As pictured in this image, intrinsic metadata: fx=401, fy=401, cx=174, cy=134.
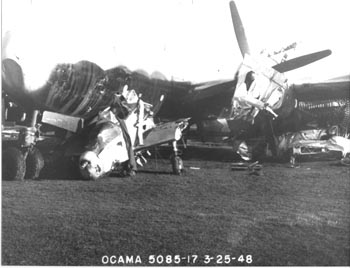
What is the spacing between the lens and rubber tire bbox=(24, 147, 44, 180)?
209 inches

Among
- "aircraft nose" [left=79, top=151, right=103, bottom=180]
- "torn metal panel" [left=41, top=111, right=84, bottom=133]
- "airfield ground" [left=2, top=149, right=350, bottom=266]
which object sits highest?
"torn metal panel" [left=41, top=111, right=84, bottom=133]

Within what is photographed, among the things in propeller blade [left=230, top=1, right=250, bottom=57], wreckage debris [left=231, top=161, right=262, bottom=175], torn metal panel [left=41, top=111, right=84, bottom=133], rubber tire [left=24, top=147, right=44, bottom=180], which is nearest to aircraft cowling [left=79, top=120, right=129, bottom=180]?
torn metal panel [left=41, top=111, right=84, bottom=133]

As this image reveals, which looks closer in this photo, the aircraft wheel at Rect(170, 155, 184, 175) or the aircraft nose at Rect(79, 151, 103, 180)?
the aircraft nose at Rect(79, 151, 103, 180)

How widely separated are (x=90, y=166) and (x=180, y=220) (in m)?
1.54

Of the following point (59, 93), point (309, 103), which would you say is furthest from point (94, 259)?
point (309, 103)

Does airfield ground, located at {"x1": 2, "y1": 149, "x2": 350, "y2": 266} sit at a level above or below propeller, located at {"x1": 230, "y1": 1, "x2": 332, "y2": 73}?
below

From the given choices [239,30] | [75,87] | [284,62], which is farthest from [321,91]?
[75,87]

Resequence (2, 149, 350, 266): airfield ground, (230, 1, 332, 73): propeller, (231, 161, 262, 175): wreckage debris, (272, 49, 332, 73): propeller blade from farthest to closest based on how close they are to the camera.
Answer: (231, 161, 262, 175): wreckage debris < (272, 49, 332, 73): propeller blade < (230, 1, 332, 73): propeller < (2, 149, 350, 266): airfield ground

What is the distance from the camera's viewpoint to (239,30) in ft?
19.8

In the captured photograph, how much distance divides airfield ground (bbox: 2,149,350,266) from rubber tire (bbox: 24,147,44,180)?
0.21 metres

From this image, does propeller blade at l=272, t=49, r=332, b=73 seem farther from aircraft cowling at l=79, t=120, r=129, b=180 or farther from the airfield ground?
aircraft cowling at l=79, t=120, r=129, b=180

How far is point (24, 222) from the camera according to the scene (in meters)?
4.00

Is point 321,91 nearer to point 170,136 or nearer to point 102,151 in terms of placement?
point 170,136

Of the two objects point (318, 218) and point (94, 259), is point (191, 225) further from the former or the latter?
point (318, 218)
